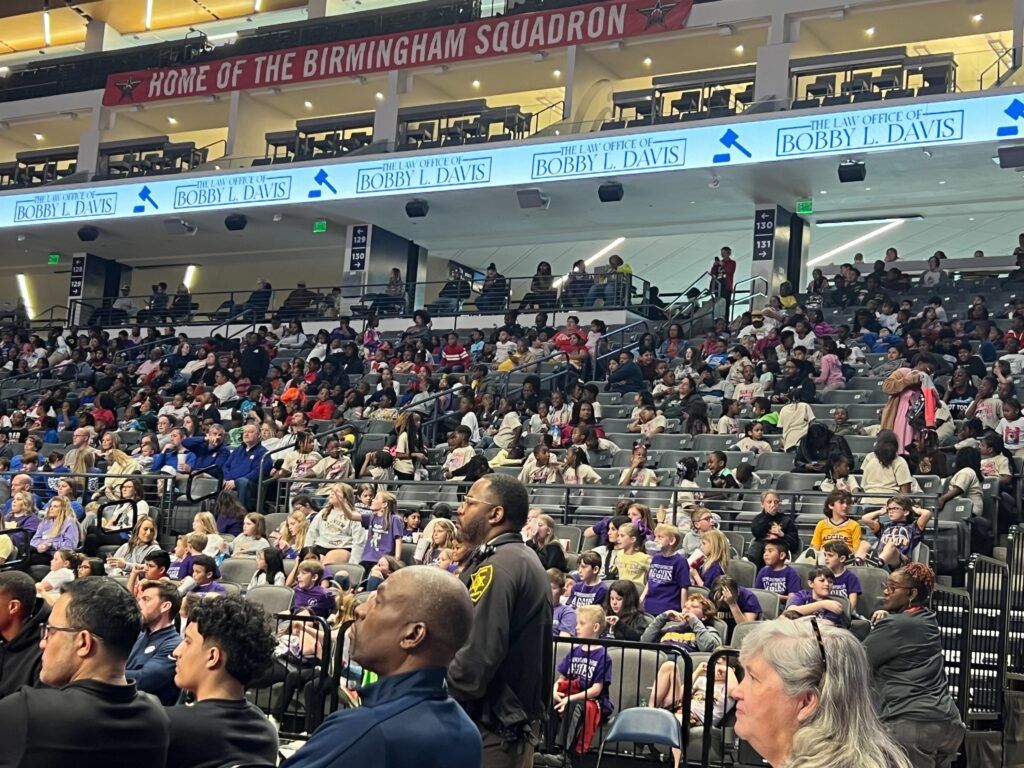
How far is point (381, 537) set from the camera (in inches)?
421

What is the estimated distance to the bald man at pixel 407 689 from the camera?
2.43m

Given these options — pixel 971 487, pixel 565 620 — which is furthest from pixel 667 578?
pixel 971 487

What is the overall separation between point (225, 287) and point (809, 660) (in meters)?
27.7

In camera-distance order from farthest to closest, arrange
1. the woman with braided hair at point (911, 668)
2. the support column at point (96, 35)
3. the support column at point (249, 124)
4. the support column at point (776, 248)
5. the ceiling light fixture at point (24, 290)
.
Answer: the ceiling light fixture at point (24, 290) < the support column at point (96, 35) < the support column at point (249, 124) < the support column at point (776, 248) < the woman with braided hair at point (911, 668)

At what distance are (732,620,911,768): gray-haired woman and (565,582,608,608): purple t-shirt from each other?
5979mm

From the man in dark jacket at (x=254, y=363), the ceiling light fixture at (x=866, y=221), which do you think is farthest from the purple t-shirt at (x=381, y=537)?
the ceiling light fixture at (x=866, y=221)

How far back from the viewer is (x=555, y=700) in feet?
23.1

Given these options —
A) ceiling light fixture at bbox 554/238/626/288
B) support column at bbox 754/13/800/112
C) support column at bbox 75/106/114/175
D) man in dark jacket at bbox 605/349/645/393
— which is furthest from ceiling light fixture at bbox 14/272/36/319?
man in dark jacket at bbox 605/349/645/393

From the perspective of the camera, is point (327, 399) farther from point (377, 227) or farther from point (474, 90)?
point (474, 90)

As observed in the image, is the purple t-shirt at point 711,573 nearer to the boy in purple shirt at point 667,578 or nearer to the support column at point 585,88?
the boy in purple shirt at point 667,578

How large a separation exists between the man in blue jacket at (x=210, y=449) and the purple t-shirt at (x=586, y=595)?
20.5 feet

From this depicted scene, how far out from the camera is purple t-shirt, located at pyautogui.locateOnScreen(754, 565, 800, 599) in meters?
8.52

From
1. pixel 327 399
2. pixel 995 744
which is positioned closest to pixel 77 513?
pixel 327 399

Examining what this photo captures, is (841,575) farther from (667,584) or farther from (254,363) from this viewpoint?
(254,363)
